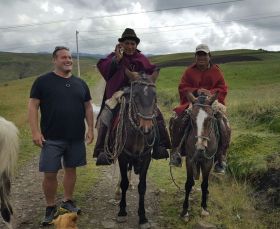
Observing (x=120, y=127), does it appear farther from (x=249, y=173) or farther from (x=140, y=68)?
(x=249, y=173)

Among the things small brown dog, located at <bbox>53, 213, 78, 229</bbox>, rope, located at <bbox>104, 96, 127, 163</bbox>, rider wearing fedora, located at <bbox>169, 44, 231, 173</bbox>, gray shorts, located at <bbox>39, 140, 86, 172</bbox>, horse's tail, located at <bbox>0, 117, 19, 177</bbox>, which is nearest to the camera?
small brown dog, located at <bbox>53, 213, 78, 229</bbox>

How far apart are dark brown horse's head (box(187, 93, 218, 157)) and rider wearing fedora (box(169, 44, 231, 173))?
428 millimetres

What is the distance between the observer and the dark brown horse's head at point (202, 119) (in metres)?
6.27

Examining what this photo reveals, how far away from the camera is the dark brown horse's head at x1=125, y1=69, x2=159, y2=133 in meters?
5.93

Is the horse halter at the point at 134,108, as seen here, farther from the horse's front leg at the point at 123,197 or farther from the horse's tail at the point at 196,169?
the horse's tail at the point at 196,169

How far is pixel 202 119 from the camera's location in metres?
6.35

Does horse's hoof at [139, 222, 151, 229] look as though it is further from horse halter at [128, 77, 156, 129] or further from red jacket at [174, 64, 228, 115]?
red jacket at [174, 64, 228, 115]

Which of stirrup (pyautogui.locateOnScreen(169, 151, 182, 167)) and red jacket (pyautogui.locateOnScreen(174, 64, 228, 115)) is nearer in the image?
stirrup (pyautogui.locateOnScreen(169, 151, 182, 167))

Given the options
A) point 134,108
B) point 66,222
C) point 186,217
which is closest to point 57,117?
point 134,108

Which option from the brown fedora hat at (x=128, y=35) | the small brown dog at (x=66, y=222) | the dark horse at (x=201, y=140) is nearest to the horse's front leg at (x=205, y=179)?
the dark horse at (x=201, y=140)

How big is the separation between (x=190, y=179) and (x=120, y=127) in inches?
65.0

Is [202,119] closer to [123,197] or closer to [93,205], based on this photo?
[123,197]

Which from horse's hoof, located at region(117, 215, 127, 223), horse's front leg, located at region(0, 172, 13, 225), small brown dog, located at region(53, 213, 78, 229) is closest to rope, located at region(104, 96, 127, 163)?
horse's hoof, located at region(117, 215, 127, 223)

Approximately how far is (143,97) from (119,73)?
1095mm
